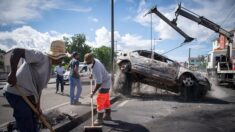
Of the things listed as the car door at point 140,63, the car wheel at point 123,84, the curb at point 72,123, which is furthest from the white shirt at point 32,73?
the car wheel at point 123,84

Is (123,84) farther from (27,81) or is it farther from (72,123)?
(27,81)

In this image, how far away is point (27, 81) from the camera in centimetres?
322

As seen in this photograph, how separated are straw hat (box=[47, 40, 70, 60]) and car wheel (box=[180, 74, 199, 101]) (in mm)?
7905

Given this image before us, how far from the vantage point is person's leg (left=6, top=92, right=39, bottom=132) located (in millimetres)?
3141

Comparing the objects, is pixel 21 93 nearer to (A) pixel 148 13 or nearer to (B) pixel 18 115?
(B) pixel 18 115

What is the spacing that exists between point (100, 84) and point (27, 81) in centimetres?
276

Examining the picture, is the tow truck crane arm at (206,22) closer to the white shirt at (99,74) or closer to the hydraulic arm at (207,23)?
the hydraulic arm at (207,23)

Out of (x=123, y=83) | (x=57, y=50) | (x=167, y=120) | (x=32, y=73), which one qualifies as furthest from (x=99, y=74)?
(x=123, y=83)

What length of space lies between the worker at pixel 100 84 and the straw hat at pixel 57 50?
7.54 ft

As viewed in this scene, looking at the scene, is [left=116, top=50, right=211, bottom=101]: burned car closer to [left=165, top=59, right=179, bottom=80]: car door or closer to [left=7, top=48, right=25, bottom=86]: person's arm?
[left=165, top=59, right=179, bottom=80]: car door

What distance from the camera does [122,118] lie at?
675cm

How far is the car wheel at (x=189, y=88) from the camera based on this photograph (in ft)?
34.3

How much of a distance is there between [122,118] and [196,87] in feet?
16.4

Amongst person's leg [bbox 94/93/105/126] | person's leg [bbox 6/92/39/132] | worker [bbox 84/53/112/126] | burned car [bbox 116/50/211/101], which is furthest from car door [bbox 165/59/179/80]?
person's leg [bbox 6/92/39/132]
